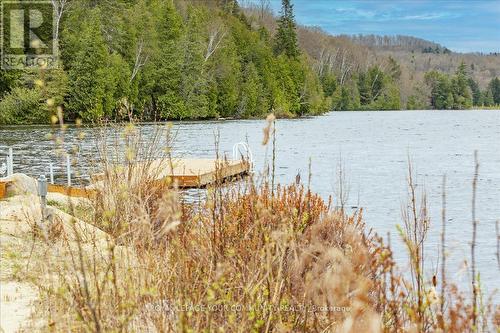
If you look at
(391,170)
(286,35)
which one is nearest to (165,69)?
(286,35)

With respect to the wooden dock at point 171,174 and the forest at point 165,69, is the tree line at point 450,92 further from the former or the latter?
the wooden dock at point 171,174

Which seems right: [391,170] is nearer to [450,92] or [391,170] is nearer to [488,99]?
[450,92]

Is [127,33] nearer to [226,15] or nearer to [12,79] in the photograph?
[12,79]

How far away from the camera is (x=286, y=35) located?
96.2 metres

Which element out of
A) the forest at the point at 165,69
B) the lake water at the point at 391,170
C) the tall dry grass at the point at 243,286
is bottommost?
the lake water at the point at 391,170

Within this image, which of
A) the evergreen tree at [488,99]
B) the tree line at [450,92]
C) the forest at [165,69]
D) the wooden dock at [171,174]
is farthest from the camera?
the evergreen tree at [488,99]

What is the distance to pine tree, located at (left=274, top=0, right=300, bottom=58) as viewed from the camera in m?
95.2

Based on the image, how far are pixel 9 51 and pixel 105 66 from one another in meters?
Result: 8.93

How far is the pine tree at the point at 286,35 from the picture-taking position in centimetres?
9516

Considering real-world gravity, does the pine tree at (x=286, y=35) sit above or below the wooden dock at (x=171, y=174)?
Result: above

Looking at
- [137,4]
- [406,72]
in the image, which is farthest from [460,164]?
[406,72]

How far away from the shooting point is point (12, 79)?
157 ft

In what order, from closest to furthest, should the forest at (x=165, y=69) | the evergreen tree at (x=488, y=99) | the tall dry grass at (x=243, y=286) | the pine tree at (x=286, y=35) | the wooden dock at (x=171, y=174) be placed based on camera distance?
the tall dry grass at (x=243, y=286), the wooden dock at (x=171, y=174), the forest at (x=165, y=69), the pine tree at (x=286, y=35), the evergreen tree at (x=488, y=99)

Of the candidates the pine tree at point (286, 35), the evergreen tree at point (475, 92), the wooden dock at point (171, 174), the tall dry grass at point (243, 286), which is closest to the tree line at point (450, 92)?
the evergreen tree at point (475, 92)
